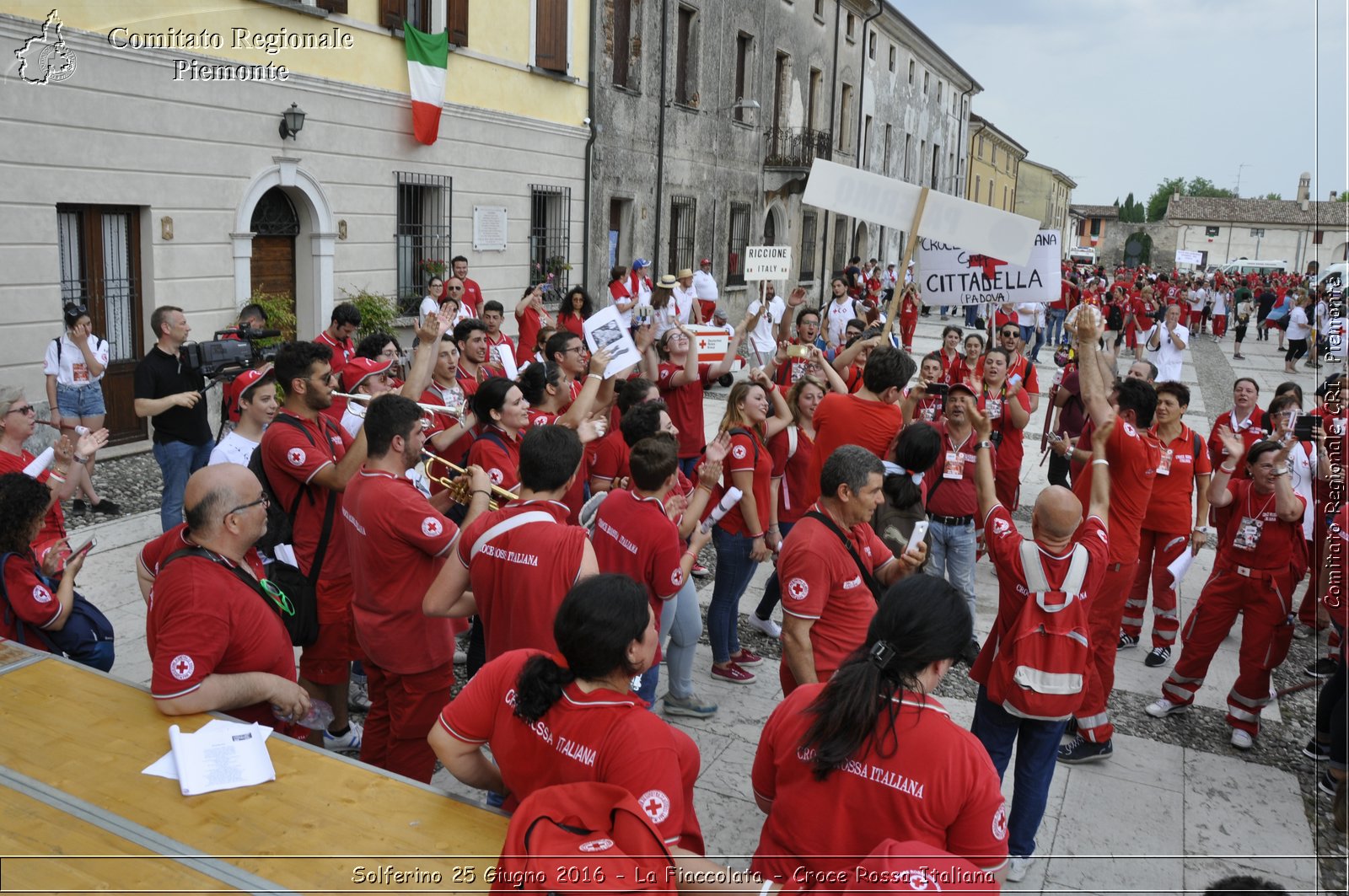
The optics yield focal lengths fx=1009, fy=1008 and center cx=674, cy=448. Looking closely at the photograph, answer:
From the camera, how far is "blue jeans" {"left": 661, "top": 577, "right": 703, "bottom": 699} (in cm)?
500

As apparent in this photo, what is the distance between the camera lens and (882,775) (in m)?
2.33

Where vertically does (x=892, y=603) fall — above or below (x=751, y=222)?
below

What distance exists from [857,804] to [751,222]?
25.9 m

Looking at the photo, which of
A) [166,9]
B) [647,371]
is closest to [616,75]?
[166,9]

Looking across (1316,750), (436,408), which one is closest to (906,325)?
(436,408)

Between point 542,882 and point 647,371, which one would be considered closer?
point 542,882

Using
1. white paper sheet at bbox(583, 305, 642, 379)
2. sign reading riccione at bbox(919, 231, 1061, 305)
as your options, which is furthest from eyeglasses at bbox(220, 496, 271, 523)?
sign reading riccione at bbox(919, 231, 1061, 305)

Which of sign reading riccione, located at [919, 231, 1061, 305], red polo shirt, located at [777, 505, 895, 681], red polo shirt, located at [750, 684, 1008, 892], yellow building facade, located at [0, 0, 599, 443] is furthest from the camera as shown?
yellow building facade, located at [0, 0, 599, 443]

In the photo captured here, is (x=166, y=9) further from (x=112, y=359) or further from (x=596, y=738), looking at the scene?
(x=596, y=738)

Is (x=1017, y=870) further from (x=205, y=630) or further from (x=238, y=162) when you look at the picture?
(x=238, y=162)

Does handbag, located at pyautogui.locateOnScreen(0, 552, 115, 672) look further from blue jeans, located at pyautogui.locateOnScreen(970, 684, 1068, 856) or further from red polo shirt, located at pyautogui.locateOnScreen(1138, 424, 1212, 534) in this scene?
red polo shirt, located at pyautogui.locateOnScreen(1138, 424, 1212, 534)

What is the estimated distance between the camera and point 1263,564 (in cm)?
561

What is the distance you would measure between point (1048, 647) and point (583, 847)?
2492 millimetres

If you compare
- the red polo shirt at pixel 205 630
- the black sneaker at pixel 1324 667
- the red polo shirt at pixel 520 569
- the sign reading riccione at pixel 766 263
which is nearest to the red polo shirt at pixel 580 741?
the red polo shirt at pixel 520 569
